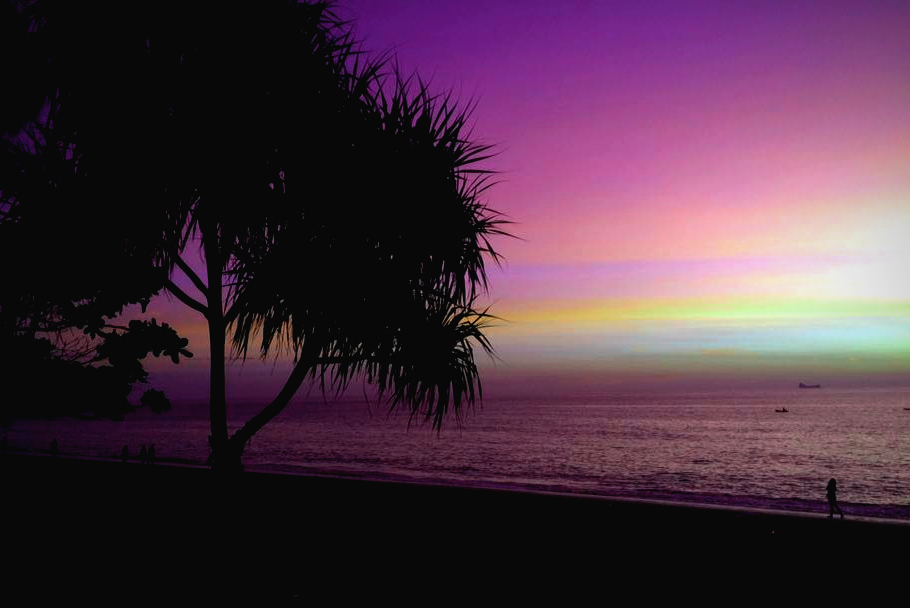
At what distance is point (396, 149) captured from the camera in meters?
6.14

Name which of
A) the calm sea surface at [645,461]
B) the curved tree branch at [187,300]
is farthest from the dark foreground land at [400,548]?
the calm sea surface at [645,461]

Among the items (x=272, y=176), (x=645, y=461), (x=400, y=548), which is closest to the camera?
(x=272, y=176)

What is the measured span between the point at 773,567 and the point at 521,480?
27.7 meters

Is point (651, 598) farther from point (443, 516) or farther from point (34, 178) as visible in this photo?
point (34, 178)

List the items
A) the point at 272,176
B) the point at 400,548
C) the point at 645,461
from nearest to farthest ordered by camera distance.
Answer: the point at 272,176 → the point at 400,548 → the point at 645,461

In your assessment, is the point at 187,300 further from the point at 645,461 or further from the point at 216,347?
the point at 645,461

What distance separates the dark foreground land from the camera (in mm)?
5801

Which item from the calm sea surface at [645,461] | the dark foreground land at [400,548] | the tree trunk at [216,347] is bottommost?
the calm sea surface at [645,461]

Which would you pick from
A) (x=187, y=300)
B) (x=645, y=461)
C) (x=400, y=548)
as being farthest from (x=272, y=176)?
(x=645, y=461)

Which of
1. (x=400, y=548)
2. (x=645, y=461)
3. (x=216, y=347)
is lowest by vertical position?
(x=645, y=461)

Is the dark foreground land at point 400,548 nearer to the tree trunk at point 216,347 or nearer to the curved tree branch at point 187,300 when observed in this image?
the tree trunk at point 216,347

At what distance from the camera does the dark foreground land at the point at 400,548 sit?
5.80 m

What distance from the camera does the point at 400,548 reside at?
Result: 7.42 m

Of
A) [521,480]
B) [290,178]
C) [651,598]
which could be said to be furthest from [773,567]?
[521,480]
